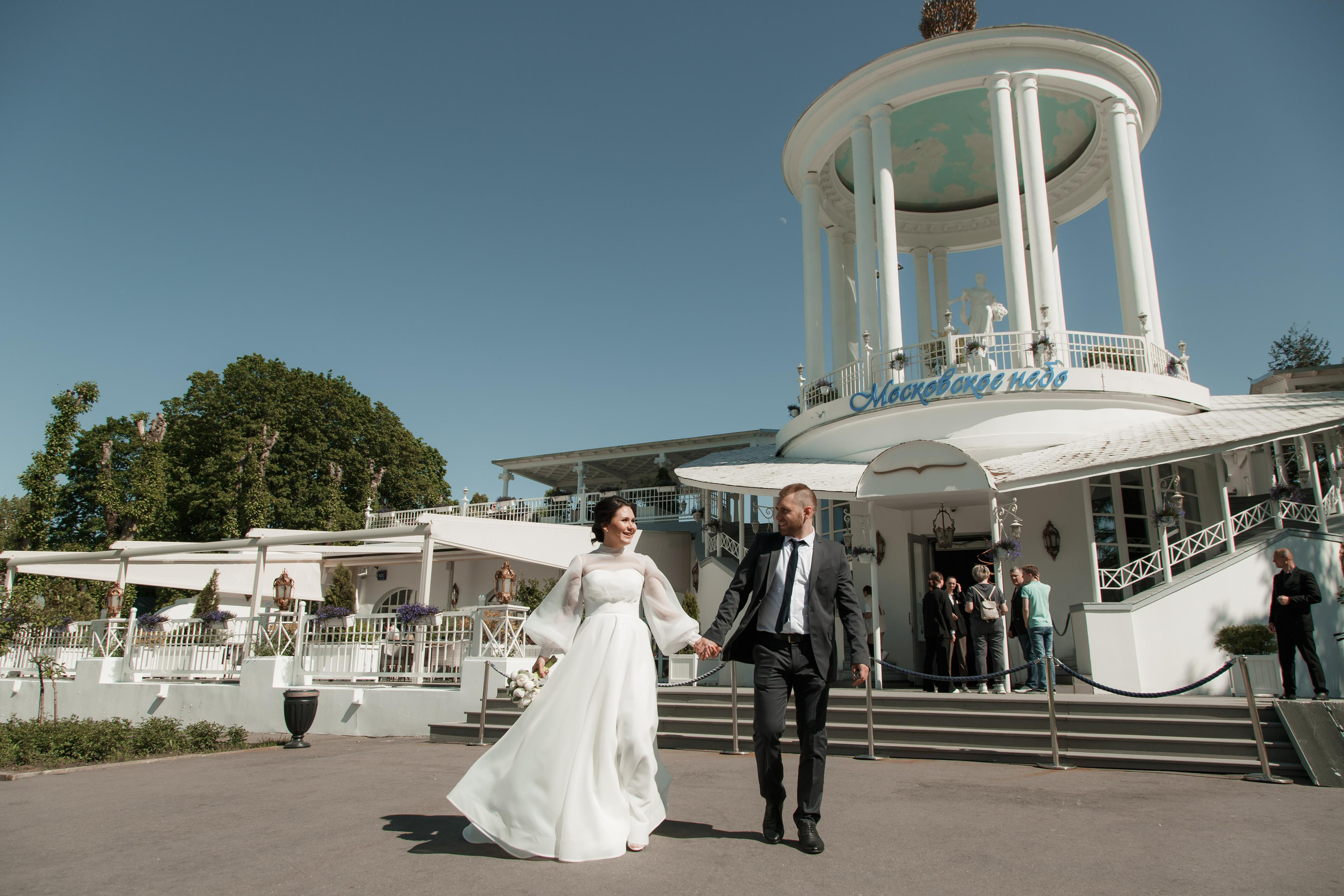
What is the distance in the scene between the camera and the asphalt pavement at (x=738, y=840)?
3.37 m

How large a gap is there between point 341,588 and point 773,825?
72.4ft

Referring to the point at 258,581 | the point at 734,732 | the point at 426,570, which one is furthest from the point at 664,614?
the point at 258,581

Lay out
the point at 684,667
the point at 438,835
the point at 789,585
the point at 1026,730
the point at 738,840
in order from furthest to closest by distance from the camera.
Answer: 1. the point at 684,667
2. the point at 1026,730
3. the point at 438,835
4. the point at 789,585
5. the point at 738,840

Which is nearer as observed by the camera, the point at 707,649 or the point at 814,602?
the point at 707,649

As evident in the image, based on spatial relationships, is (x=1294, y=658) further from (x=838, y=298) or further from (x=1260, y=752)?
(x=838, y=298)

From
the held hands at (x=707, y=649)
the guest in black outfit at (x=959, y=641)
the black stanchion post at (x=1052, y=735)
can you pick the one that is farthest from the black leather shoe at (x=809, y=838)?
the guest in black outfit at (x=959, y=641)

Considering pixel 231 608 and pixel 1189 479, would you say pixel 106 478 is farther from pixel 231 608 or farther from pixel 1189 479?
pixel 1189 479

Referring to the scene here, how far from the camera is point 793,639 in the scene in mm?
4066

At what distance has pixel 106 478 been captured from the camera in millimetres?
32438

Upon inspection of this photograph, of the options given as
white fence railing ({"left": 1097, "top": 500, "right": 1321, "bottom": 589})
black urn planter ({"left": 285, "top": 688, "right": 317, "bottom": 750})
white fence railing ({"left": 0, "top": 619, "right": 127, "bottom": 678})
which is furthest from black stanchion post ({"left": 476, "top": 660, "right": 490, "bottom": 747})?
white fence railing ({"left": 0, "top": 619, "right": 127, "bottom": 678})

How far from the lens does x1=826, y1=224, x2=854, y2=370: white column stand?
1930 cm

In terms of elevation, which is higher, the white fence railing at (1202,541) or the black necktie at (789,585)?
the white fence railing at (1202,541)

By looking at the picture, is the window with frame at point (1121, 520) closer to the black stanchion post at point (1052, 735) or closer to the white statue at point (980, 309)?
the white statue at point (980, 309)

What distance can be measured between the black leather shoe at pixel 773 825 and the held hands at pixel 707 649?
0.80 m
